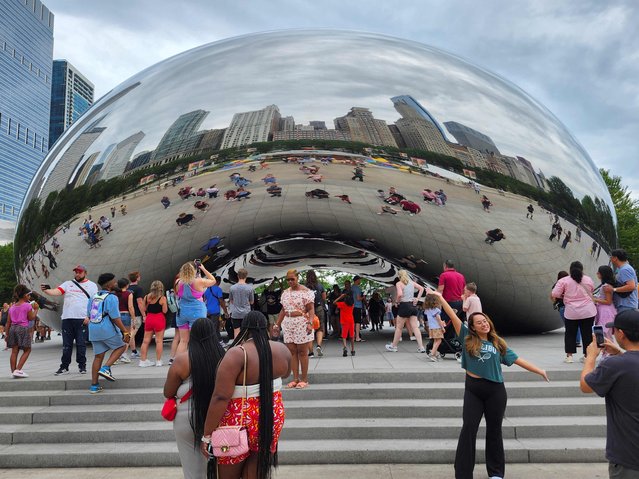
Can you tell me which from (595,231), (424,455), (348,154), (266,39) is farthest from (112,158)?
(595,231)

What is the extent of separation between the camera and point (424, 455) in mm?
4168

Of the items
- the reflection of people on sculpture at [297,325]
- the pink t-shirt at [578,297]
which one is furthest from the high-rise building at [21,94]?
the pink t-shirt at [578,297]

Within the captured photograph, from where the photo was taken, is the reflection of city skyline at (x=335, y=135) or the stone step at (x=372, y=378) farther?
the reflection of city skyline at (x=335, y=135)

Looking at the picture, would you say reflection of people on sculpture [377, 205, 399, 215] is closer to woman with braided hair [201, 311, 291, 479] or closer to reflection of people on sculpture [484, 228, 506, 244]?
reflection of people on sculpture [484, 228, 506, 244]

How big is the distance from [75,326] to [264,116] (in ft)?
13.4

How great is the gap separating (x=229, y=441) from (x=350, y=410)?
105 inches

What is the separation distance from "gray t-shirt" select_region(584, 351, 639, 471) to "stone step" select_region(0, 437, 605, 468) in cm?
196

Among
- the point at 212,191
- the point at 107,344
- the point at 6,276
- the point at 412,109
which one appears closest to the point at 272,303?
the point at 212,191

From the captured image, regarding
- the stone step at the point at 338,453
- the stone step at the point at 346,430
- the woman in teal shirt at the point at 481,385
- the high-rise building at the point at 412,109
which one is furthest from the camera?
the high-rise building at the point at 412,109

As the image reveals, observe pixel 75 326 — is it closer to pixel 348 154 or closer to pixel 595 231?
pixel 348 154

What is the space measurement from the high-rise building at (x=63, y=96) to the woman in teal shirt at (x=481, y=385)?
566 feet

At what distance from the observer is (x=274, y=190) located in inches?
313

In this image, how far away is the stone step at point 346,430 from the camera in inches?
177

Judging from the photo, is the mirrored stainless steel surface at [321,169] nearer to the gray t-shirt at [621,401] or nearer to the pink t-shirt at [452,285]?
the pink t-shirt at [452,285]
